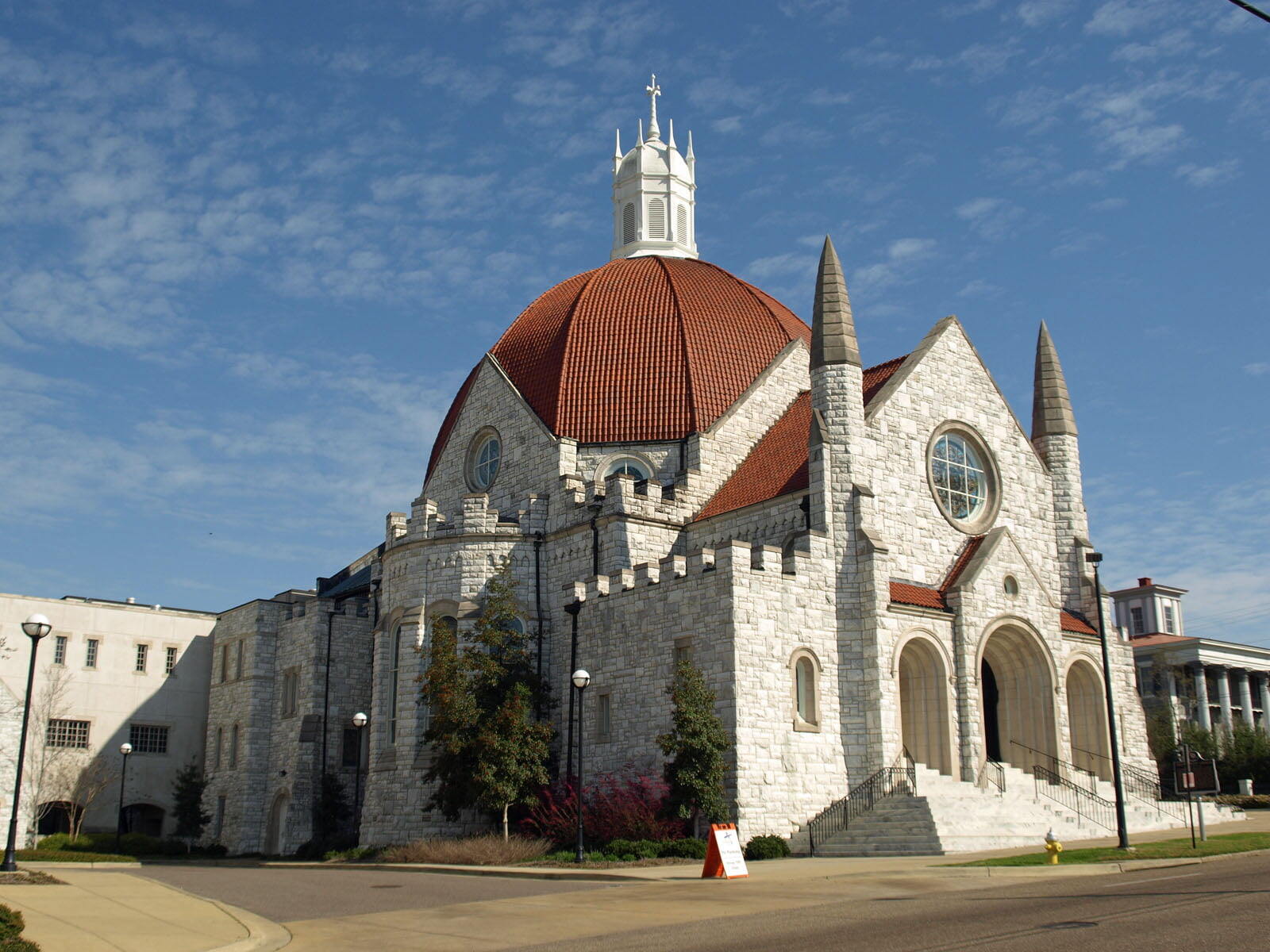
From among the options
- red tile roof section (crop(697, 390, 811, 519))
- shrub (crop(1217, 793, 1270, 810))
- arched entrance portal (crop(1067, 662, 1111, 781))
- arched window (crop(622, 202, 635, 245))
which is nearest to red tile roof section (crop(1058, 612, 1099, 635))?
arched entrance portal (crop(1067, 662, 1111, 781))

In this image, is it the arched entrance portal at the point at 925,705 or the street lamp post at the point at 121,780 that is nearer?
the arched entrance portal at the point at 925,705

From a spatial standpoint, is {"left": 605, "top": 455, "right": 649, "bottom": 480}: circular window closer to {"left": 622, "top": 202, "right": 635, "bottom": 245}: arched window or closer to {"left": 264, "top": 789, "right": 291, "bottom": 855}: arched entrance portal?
{"left": 264, "top": 789, "right": 291, "bottom": 855}: arched entrance portal

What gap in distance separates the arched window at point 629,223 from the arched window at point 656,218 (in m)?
0.70

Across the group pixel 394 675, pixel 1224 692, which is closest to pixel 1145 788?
pixel 394 675

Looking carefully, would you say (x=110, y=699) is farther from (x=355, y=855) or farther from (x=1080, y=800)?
(x=1080, y=800)

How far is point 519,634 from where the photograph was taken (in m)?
32.8

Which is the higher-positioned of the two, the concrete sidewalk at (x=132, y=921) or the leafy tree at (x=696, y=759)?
the leafy tree at (x=696, y=759)

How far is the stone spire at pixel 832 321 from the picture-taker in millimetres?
31656

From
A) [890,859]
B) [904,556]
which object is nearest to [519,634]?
[904,556]

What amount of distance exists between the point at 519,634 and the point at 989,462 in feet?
45.8

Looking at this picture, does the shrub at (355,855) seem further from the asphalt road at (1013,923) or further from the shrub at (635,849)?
the asphalt road at (1013,923)

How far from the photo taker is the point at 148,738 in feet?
152

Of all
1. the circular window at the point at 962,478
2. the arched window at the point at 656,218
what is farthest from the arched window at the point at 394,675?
the arched window at the point at 656,218

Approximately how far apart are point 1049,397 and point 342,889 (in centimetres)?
2574
